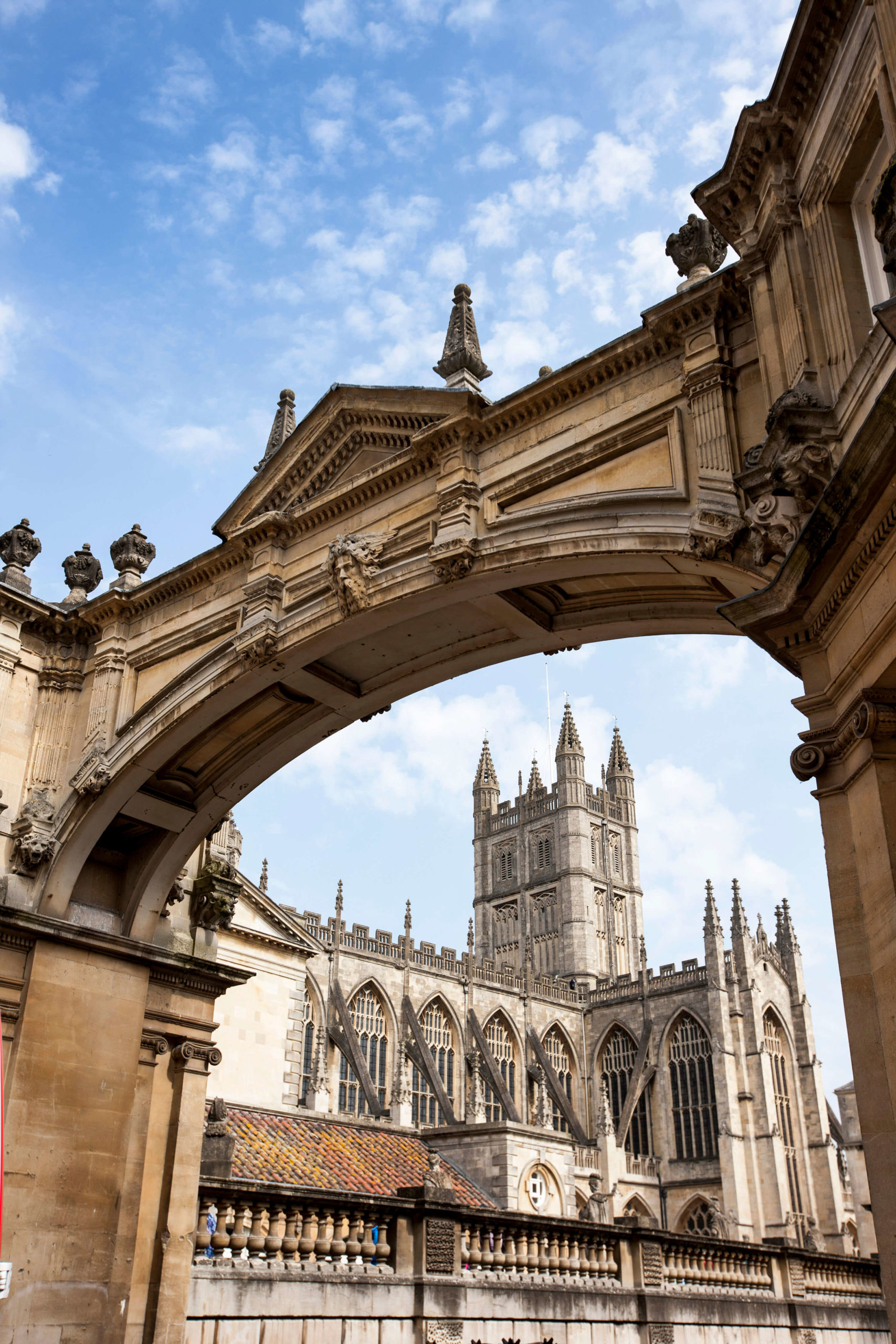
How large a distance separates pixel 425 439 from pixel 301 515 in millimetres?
1749

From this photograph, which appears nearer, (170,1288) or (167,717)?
(170,1288)

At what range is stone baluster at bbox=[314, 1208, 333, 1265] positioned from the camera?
10844 mm

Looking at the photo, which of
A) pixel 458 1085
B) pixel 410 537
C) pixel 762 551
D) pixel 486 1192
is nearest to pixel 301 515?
pixel 410 537

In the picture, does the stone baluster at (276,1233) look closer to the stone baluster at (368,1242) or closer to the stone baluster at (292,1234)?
the stone baluster at (292,1234)

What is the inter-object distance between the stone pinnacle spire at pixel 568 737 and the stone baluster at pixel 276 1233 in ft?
216

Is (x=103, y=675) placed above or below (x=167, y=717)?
above

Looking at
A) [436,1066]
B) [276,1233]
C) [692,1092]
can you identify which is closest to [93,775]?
[276,1233]

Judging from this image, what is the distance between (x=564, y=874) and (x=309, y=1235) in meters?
63.1

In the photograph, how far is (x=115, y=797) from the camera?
11.4m

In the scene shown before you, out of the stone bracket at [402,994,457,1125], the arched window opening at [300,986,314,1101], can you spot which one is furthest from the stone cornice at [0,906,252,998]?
the stone bracket at [402,994,457,1125]

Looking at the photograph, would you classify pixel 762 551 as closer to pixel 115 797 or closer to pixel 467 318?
pixel 467 318

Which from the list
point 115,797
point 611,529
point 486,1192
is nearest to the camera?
point 611,529

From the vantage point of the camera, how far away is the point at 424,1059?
48156 millimetres

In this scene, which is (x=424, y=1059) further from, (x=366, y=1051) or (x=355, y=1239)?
(x=355, y=1239)
